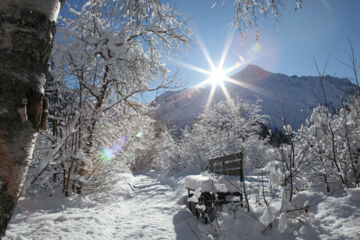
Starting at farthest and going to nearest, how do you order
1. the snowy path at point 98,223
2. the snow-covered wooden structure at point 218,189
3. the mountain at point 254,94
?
the mountain at point 254,94, the snow-covered wooden structure at point 218,189, the snowy path at point 98,223

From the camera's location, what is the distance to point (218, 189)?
3660 millimetres

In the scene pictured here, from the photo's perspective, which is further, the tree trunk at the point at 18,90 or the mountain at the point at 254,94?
the mountain at the point at 254,94

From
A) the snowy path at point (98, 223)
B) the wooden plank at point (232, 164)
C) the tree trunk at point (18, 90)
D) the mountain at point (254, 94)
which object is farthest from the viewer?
the mountain at point (254, 94)

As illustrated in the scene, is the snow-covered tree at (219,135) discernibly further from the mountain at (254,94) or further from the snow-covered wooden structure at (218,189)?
the mountain at (254,94)

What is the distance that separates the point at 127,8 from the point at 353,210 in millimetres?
4013

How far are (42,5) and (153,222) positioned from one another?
13.6ft

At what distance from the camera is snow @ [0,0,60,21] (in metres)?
0.71

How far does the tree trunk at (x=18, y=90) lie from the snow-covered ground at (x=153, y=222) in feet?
9.16

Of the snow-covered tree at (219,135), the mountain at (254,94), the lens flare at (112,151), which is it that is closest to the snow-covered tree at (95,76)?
the lens flare at (112,151)

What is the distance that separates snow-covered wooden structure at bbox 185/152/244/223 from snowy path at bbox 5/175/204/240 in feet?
1.26

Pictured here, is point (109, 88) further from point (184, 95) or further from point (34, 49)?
point (184, 95)

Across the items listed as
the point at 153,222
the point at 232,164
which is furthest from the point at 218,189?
the point at 153,222

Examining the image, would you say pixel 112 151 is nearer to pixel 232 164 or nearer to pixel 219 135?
pixel 232 164

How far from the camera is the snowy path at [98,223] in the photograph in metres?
2.99
